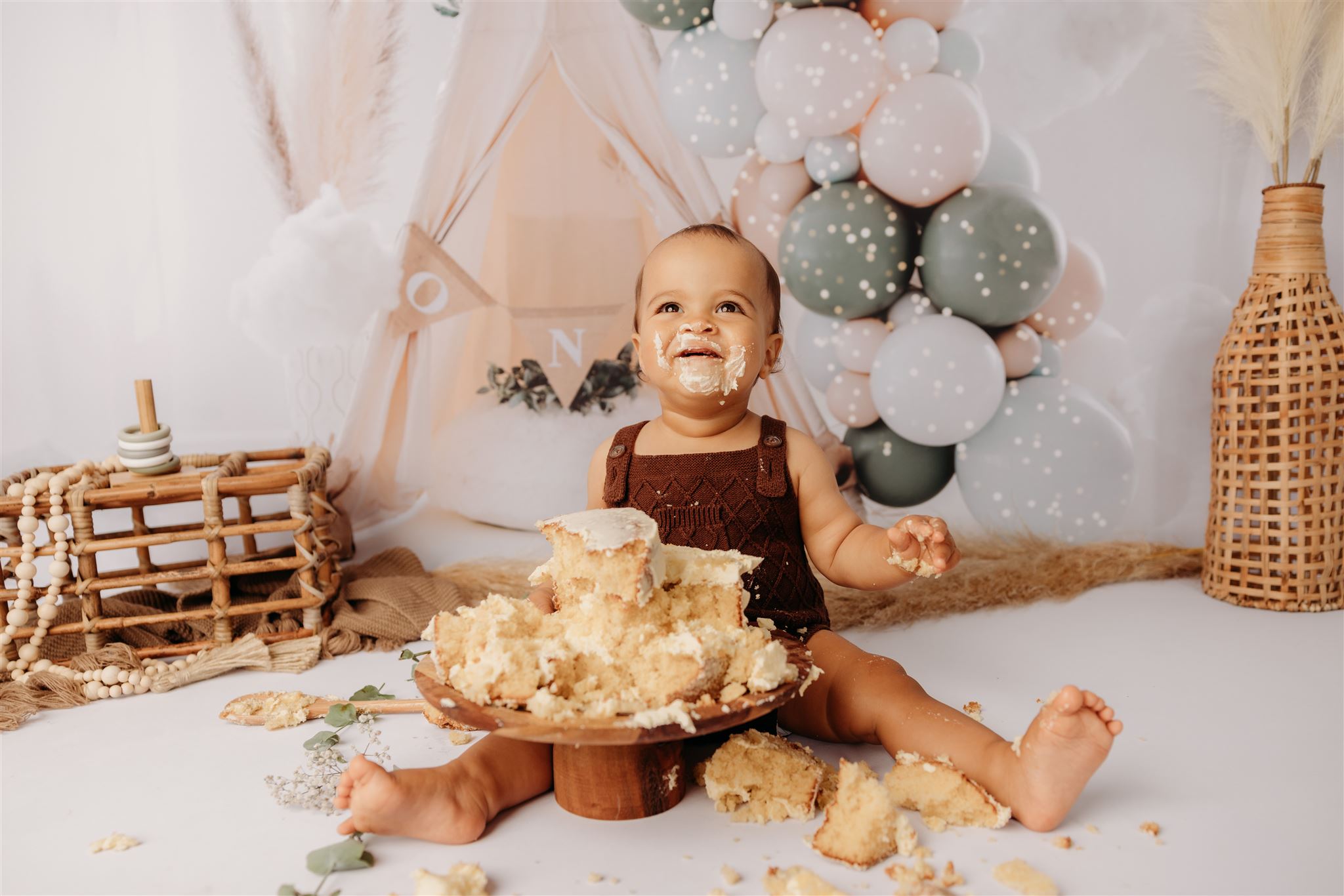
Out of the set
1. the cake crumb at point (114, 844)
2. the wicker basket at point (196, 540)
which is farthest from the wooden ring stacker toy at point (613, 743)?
the wicker basket at point (196, 540)

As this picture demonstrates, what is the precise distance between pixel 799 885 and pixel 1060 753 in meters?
0.35

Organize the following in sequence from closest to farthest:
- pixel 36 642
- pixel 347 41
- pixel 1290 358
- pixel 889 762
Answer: pixel 889 762 → pixel 36 642 → pixel 1290 358 → pixel 347 41

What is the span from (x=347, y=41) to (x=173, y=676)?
56.6 inches

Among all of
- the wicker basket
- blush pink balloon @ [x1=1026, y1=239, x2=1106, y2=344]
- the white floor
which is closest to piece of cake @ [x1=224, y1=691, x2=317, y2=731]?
the white floor

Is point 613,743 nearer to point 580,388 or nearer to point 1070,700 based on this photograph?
point 1070,700

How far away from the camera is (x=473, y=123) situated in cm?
224

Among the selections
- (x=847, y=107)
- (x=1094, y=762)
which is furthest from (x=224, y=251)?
(x=1094, y=762)

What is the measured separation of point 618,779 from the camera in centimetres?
123

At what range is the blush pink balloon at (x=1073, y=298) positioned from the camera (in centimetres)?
224

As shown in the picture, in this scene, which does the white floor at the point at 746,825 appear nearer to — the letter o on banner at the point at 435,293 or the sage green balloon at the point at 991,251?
the sage green balloon at the point at 991,251

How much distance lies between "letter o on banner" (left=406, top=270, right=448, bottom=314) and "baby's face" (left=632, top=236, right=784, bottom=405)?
872 mm

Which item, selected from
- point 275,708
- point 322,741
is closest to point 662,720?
point 322,741

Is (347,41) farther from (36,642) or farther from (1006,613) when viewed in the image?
(1006,613)

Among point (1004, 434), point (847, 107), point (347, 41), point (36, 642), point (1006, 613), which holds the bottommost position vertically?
point (1006, 613)
